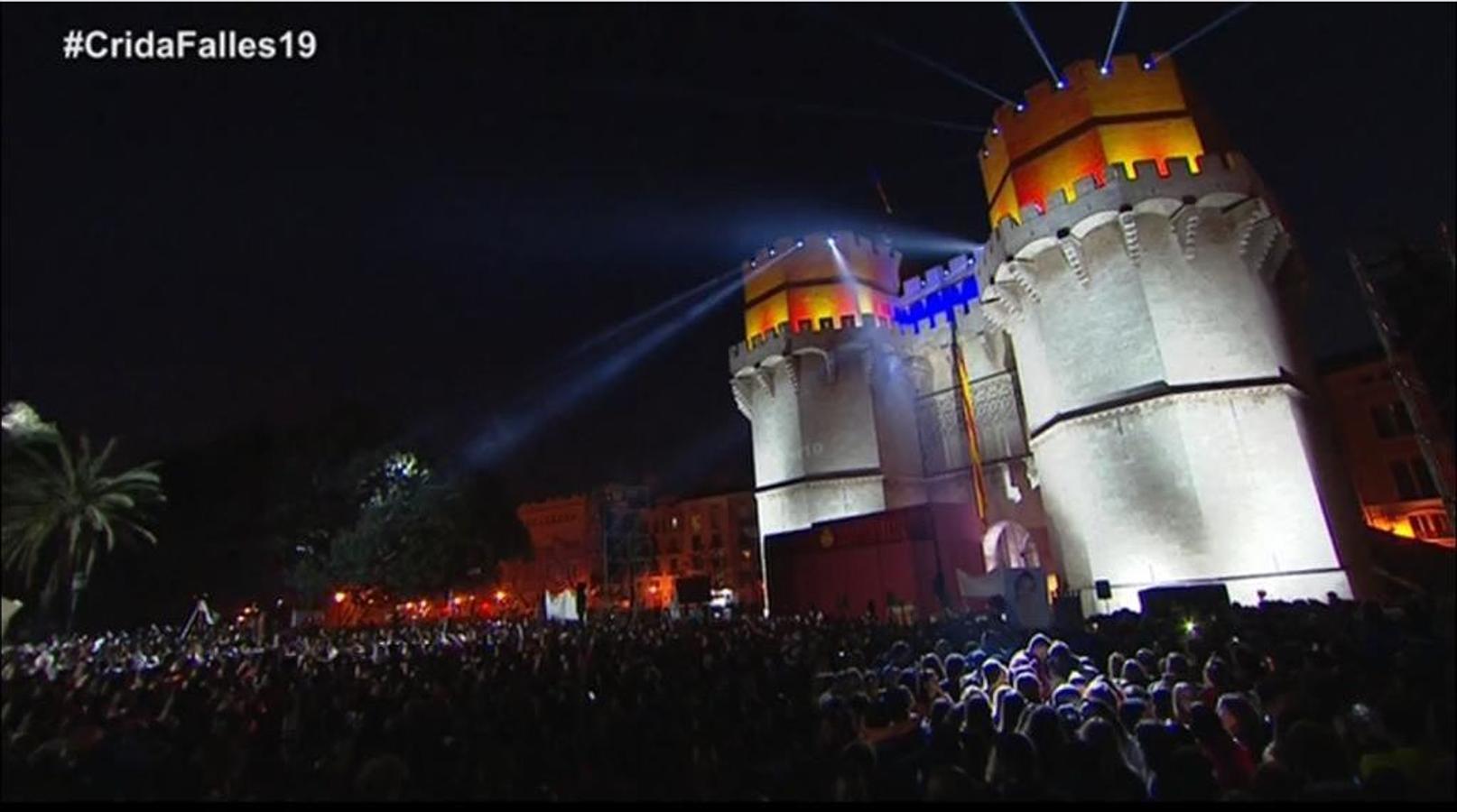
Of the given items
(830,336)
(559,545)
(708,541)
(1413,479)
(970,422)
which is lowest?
(1413,479)

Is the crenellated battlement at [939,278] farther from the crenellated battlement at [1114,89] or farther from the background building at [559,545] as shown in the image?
the background building at [559,545]

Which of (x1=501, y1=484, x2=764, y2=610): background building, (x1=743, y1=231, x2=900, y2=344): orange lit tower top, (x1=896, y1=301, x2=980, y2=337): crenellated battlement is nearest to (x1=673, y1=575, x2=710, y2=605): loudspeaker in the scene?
(x1=743, y1=231, x2=900, y2=344): orange lit tower top

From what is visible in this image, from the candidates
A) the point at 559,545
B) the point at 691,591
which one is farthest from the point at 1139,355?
the point at 559,545

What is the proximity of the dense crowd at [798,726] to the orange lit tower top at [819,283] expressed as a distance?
24.2 meters

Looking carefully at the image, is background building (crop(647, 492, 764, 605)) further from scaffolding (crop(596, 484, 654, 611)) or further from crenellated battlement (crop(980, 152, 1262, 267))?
crenellated battlement (crop(980, 152, 1262, 267))

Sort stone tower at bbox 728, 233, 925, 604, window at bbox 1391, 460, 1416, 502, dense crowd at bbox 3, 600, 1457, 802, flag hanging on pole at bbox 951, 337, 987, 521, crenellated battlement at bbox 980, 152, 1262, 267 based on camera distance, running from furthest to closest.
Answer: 1. window at bbox 1391, 460, 1416, 502
2. stone tower at bbox 728, 233, 925, 604
3. flag hanging on pole at bbox 951, 337, 987, 521
4. crenellated battlement at bbox 980, 152, 1262, 267
5. dense crowd at bbox 3, 600, 1457, 802

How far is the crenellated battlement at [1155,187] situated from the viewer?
19.9m

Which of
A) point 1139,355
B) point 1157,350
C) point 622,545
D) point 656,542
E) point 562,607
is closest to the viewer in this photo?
point 1157,350

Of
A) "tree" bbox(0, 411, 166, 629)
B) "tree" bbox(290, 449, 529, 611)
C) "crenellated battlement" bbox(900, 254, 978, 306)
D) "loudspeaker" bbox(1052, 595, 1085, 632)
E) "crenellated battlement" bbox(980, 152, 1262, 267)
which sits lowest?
"loudspeaker" bbox(1052, 595, 1085, 632)

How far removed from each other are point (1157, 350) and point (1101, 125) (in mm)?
8025

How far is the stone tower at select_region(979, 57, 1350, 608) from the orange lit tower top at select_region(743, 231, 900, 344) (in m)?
10.2

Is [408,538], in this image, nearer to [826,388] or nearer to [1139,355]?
[826,388]

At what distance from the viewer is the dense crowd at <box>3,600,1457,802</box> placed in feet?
13.8

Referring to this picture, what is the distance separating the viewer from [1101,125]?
72.7 ft
